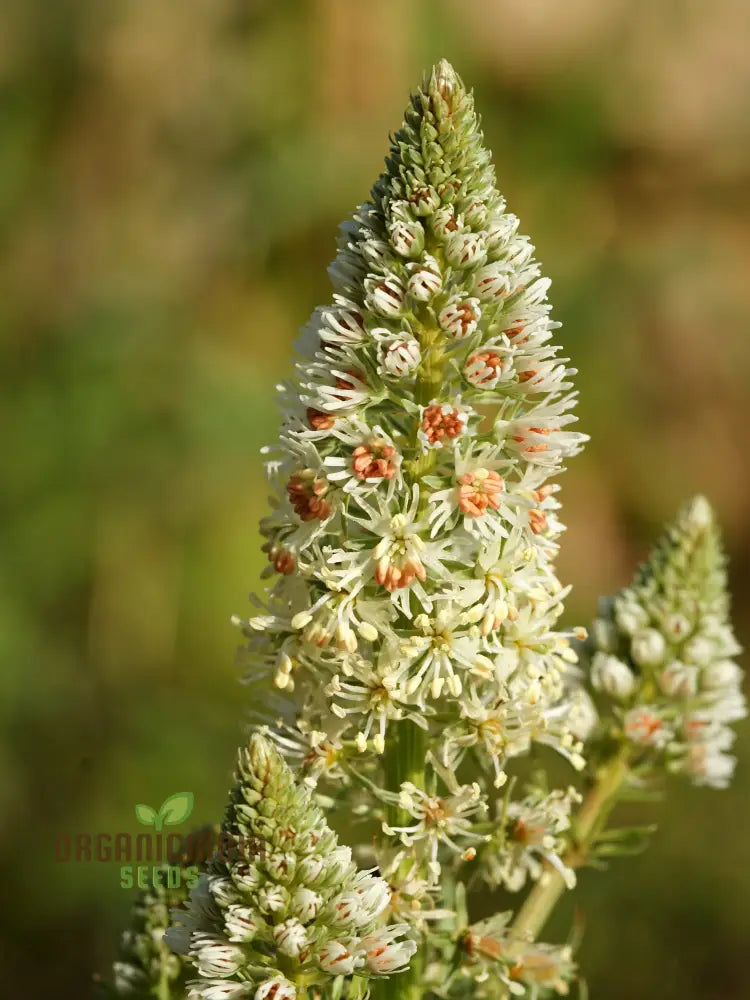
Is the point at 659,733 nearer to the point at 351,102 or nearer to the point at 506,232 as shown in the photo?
the point at 506,232

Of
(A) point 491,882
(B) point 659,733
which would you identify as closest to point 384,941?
(A) point 491,882

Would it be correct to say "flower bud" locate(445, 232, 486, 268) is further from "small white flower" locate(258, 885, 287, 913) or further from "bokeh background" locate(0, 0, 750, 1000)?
"bokeh background" locate(0, 0, 750, 1000)

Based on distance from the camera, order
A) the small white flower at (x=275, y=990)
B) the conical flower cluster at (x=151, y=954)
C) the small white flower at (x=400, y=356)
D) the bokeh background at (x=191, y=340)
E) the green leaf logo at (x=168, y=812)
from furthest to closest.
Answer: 1. the bokeh background at (x=191, y=340)
2. the green leaf logo at (x=168, y=812)
3. the conical flower cluster at (x=151, y=954)
4. the small white flower at (x=400, y=356)
5. the small white flower at (x=275, y=990)

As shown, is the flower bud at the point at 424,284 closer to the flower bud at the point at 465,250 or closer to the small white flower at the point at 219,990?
the flower bud at the point at 465,250

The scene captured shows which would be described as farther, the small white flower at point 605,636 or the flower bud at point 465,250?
the small white flower at point 605,636

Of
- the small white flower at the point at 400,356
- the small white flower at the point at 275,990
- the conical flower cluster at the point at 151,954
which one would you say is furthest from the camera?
the conical flower cluster at the point at 151,954

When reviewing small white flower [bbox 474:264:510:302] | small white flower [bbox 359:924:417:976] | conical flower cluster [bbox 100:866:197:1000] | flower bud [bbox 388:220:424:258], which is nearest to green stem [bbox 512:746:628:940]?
small white flower [bbox 359:924:417:976]

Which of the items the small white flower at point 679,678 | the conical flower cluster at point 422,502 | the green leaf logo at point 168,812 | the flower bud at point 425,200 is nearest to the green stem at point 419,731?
the conical flower cluster at point 422,502
